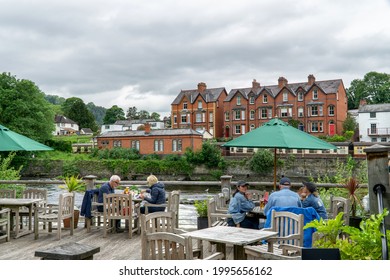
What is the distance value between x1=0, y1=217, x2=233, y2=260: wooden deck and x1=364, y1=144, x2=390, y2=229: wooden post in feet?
7.79

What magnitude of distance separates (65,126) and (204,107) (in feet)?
68.4

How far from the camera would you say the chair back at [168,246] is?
274 centimetres

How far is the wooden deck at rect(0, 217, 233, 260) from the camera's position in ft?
16.4

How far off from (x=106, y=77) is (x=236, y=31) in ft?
6.52

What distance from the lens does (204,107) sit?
28.6 meters

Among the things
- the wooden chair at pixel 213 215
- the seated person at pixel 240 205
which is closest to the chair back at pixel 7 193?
the wooden chair at pixel 213 215

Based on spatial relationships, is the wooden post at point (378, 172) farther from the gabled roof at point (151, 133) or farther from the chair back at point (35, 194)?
the gabled roof at point (151, 133)

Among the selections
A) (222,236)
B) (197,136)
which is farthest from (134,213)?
(197,136)

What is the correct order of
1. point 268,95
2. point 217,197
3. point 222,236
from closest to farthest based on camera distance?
1. point 222,236
2. point 217,197
3. point 268,95

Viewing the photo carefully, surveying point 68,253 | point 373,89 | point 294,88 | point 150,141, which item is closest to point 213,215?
point 68,253

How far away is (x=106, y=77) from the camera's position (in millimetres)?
5480

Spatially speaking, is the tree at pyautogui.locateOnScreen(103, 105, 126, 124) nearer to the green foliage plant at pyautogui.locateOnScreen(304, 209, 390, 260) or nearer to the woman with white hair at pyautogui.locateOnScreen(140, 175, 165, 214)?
the woman with white hair at pyautogui.locateOnScreen(140, 175, 165, 214)

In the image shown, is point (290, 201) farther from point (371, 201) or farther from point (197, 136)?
point (197, 136)

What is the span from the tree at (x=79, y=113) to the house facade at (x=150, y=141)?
260cm
